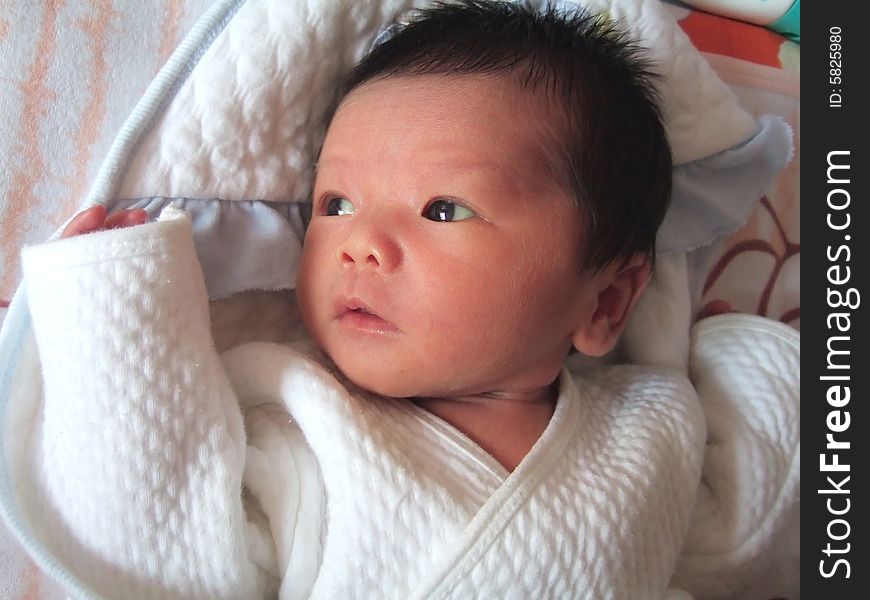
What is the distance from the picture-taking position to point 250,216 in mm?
1045

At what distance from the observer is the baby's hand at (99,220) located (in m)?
0.87

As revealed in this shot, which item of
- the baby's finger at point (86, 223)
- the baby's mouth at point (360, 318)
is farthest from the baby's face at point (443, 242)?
the baby's finger at point (86, 223)

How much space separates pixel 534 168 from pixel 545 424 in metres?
0.33

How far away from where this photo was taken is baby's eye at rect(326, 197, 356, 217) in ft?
3.24

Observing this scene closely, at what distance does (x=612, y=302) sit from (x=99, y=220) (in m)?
0.63

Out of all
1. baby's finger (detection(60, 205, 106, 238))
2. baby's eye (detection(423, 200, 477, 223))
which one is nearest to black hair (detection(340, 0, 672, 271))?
baby's eye (detection(423, 200, 477, 223))

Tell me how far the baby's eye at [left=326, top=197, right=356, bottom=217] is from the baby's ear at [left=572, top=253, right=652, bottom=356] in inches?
12.6

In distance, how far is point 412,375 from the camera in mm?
920

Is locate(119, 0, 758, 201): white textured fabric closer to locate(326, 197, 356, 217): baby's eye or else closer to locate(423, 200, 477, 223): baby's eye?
locate(326, 197, 356, 217): baby's eye

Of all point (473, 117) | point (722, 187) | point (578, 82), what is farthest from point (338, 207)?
point (722, 187)

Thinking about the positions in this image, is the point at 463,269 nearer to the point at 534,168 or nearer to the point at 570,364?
the point at 534,168

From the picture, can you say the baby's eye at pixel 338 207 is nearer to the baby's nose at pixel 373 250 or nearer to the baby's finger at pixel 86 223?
the baby's nose at pixel 373 250

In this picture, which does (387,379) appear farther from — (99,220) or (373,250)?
(99,220)
